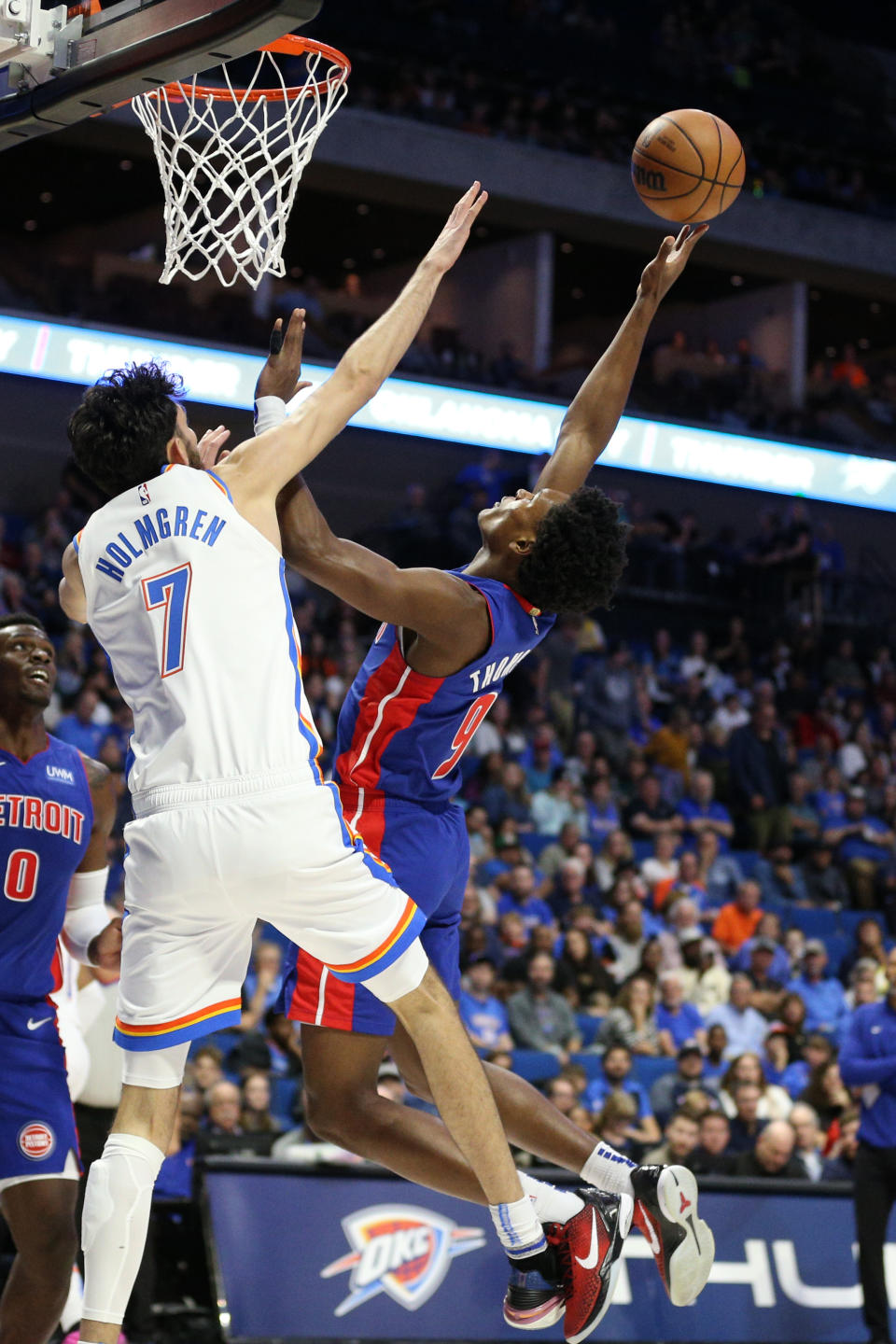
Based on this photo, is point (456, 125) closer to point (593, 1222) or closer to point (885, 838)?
point (885, 838)

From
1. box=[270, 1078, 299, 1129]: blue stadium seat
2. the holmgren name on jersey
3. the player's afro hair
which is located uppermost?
the holmgren name on jersey

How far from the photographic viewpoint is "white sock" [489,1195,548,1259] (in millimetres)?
4031

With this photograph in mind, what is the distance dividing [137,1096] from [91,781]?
152 cm

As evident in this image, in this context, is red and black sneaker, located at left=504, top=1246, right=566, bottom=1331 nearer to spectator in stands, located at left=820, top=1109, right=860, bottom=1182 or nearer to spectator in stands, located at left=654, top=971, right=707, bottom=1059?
spectator in stands, located at left=820, top=1109, right=860, bottom=1182

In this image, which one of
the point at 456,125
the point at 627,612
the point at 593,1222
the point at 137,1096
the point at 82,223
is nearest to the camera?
the point at 137,1096

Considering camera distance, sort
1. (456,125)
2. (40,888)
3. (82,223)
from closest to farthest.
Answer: (40,888), (456,125), (82,223)

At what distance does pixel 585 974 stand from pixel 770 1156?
237cm

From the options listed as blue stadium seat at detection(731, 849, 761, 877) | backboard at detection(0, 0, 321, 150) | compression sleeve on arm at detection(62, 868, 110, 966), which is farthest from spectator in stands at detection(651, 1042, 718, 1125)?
backboard at detection(0, 0, 321, 150)

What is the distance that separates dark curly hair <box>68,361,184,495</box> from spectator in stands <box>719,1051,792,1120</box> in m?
6.95

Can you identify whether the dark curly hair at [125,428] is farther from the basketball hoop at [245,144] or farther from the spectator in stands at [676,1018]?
the spectator in stands at [676,1018]

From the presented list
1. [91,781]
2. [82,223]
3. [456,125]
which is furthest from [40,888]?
[82,223]

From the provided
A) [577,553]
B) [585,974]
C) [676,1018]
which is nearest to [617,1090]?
[585,974]

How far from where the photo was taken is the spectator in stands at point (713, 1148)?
29.0ft

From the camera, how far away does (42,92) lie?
14.6 feet
